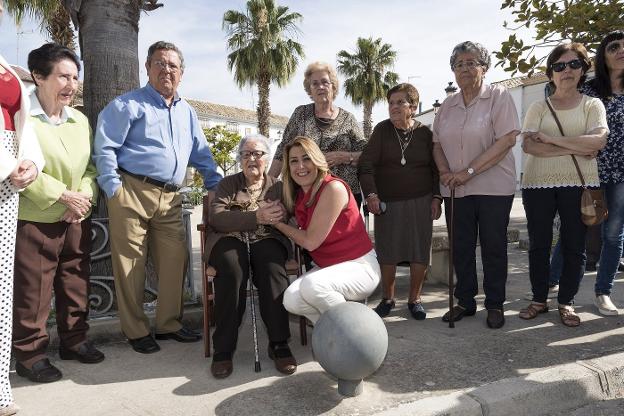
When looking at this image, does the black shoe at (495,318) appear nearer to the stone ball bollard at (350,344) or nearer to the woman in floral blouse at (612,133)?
the woman in floral blouse at (612,133)

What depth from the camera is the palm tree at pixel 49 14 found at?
50.7 ft

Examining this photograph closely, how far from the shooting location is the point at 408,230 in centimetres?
421

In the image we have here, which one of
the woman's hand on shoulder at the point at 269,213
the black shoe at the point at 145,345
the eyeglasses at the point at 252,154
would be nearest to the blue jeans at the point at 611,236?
the woman's hand on shoulder at the point at 269,213

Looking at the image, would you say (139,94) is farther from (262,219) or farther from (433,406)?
(433,406)

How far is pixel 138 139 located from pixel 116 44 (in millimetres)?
1220

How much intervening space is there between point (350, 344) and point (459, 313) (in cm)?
181

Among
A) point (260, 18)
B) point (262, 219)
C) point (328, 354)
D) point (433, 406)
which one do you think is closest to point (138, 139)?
point (262, 219)

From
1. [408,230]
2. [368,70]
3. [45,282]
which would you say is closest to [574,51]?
[408,230]

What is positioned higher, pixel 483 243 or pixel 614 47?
pixel 614 47

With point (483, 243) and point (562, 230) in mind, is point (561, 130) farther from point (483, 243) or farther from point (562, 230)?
point (483, 243)

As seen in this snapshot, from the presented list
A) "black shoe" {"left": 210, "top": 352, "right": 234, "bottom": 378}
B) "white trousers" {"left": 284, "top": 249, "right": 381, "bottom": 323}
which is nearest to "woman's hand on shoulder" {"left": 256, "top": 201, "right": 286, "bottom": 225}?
"white trousers" {"left": 284, "top": 249, "right": 381, "bottom": 323}

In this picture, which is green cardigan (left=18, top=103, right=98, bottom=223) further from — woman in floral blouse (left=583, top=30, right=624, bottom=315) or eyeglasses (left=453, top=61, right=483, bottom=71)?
woman in floral blouse (left=583, top=30, right=624, bottom=315)

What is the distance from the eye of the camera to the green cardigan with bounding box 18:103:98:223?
10.0ft

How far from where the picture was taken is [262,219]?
3354 mm
